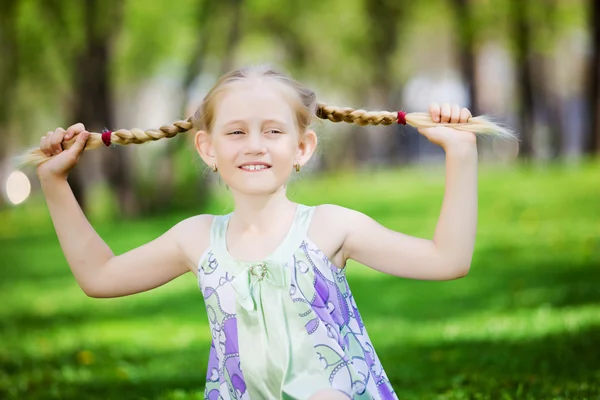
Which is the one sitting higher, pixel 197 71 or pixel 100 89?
pixel 197 71

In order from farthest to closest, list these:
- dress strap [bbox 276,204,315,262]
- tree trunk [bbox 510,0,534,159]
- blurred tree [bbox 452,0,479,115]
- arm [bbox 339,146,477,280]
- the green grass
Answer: tree trunk [bbox 510,0,534,159] < blurred tree [bbox 452,0,479,115] < the green grass < dress strap [bbox 276,204,315,262] < arm [bbox 339,146,477,280]

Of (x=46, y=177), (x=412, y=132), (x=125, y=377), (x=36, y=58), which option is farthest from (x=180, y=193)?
(x=412, y=132)

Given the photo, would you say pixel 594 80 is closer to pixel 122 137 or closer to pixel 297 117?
pixel 297 117

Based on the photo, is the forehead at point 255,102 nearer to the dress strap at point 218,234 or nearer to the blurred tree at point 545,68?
the dress strap at point 218,234

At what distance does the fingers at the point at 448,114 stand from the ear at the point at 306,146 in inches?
17.3

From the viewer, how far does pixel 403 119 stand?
3.21 meters

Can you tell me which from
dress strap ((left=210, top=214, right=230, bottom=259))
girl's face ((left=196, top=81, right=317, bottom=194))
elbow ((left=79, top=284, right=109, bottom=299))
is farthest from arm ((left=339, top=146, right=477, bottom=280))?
elbow ((left=79, top=284, right=109, bottom=299))

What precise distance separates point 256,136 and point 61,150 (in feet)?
2.60

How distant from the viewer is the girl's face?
10.4ft

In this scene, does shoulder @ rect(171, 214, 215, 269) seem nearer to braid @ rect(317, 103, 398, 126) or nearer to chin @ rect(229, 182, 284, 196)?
chin @ rect(229, 182, 284, 196)

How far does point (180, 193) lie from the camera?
64.2ft

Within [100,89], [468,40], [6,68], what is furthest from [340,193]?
[6,68]

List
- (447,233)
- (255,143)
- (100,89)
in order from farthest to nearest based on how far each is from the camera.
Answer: (100,89) → (255,143) → (447,233)

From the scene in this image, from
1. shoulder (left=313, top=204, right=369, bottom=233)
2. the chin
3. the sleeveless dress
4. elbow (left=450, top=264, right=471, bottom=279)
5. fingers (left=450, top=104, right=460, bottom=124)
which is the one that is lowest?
the sleeveless dress
